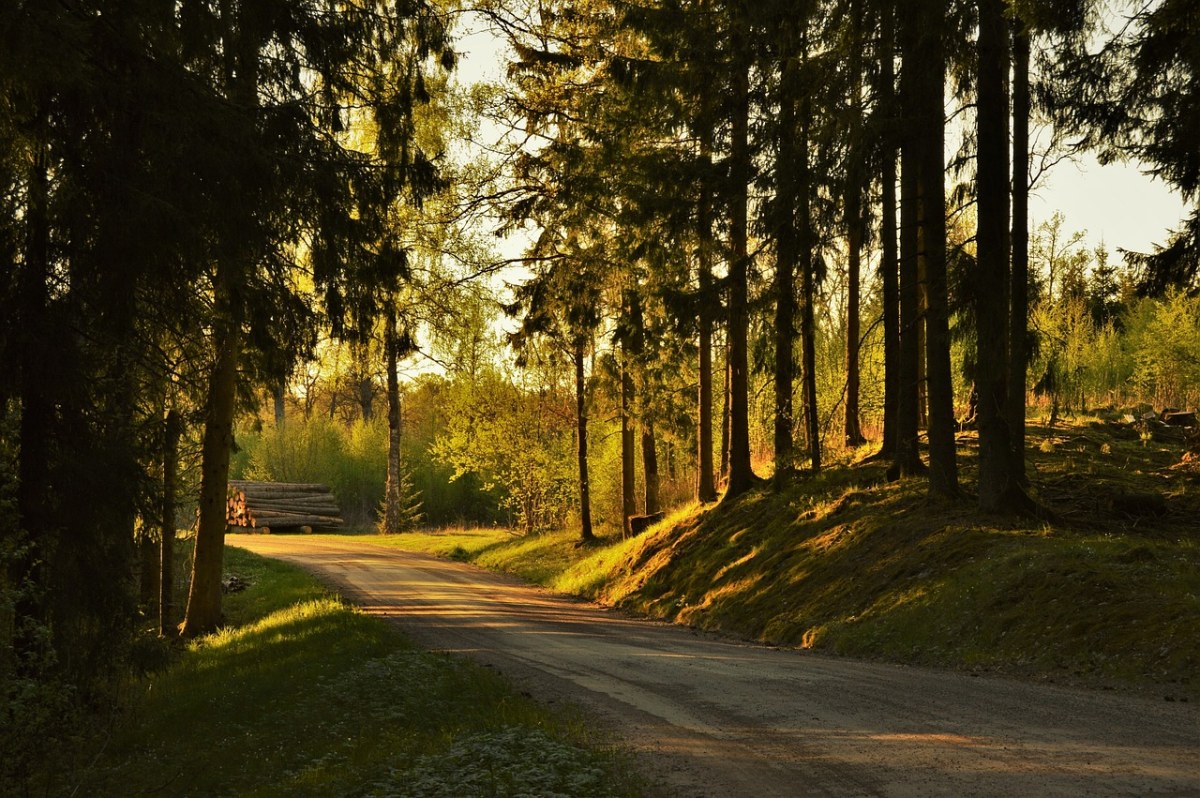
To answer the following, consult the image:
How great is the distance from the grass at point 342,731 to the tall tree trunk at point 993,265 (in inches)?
309

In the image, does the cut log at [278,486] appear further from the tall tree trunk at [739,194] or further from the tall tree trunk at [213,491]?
the tall tree trunk at [739,194]

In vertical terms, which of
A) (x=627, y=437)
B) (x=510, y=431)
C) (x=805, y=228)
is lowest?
(x=627, y=437)

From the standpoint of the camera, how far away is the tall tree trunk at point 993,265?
1338 cm

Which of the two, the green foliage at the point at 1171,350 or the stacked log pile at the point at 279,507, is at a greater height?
the green foliage at the point at 1171,350

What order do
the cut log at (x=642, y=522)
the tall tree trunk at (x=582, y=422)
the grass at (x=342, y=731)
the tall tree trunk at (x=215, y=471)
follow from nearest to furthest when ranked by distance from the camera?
the grass at (x=342, y=731)
the tall tree trunk at (x=215, y=471)
the cut log at (x=642, y=522)
the tall tree trunk at (x=582, y=422)

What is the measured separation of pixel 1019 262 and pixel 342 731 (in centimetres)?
1263

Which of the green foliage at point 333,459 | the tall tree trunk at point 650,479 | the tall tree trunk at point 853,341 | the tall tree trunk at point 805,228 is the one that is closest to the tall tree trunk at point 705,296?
the tall tree trunk at point 805,228

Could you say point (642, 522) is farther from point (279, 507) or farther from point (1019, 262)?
point (279, 507)

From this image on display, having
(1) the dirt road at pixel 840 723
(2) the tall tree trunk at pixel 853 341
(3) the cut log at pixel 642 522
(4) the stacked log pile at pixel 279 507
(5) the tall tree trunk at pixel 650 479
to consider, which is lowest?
(4) the stacked log pile at pixel 279 507

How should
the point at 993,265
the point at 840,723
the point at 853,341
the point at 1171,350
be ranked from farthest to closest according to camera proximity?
the point at 1171,350, the point at 853,341, the point at 993,265, the point at 840,723

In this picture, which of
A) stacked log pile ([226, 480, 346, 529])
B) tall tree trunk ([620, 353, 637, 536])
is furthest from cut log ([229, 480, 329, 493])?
tall tree trunk ([620, 353, 637, 536])

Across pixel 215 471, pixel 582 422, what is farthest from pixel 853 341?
pixel 215 471

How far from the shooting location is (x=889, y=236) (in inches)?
610

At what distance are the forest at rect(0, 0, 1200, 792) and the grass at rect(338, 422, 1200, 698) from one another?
0.88 metres
